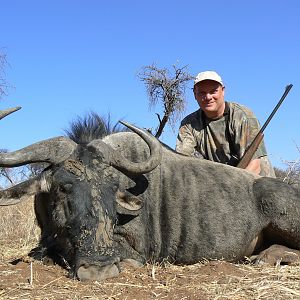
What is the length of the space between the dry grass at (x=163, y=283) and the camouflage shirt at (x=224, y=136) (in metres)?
2.16

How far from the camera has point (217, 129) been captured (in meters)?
7.16

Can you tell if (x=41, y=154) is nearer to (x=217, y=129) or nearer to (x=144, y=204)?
(x=144, y=204)

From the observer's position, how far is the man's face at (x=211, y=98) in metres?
7.09

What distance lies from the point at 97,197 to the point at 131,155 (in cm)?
108

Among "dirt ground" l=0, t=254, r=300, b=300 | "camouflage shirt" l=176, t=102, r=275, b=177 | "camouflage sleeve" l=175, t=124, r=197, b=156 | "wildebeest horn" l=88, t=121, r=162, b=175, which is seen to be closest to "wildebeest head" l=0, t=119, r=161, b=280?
"wildebeest horn" l=88, t=121, r=162, b=175

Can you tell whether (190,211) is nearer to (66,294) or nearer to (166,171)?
(166,171)

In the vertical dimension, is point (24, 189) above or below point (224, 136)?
below

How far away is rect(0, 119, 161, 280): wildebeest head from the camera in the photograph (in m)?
4.54

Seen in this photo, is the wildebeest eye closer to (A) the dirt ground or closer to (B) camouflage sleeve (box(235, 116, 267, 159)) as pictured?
(A) the dirt ground

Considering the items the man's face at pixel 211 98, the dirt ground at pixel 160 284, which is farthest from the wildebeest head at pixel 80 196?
the man's face at pixel 211 98

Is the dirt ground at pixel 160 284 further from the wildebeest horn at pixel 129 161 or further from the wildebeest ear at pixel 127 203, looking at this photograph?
the wildebeest horn at pixel 129 161

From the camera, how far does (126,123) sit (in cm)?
511

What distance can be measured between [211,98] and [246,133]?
604 mm

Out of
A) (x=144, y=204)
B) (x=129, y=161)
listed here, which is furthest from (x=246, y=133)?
(x=129, y=161)
